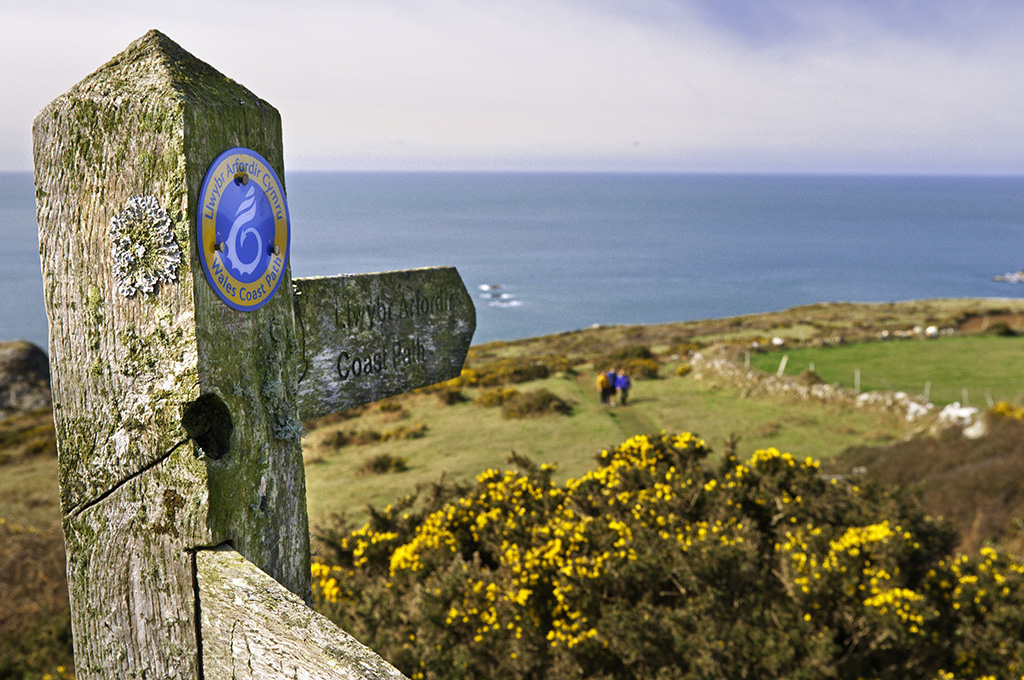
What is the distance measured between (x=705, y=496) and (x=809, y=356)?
19.2 m

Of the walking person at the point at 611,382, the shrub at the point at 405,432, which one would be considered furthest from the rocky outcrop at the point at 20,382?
the walking person at the point at 611,382

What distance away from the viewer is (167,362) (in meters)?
1.16

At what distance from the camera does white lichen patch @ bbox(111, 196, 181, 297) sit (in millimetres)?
1120

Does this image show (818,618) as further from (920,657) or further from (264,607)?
(264,607)

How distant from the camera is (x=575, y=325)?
6850 cm

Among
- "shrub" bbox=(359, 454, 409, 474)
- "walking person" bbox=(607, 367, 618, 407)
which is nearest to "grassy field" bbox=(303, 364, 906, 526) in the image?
"shrub" bbox=(359, 454, 409, 474)

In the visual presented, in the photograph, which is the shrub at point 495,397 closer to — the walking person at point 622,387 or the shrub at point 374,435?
the shrub at point 374,435

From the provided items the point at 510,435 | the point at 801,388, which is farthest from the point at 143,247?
the point at 801,388

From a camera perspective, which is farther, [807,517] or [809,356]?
[809,356]

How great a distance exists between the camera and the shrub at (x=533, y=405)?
15438mm

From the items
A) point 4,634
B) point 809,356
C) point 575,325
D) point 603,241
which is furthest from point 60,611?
point 603,241

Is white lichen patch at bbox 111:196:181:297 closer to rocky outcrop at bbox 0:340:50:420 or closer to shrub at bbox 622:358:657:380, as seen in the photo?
shrub at bbox 622:358:657:380

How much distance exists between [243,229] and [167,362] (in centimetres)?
25

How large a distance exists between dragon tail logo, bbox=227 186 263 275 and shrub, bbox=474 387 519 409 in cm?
Answer: 1580
